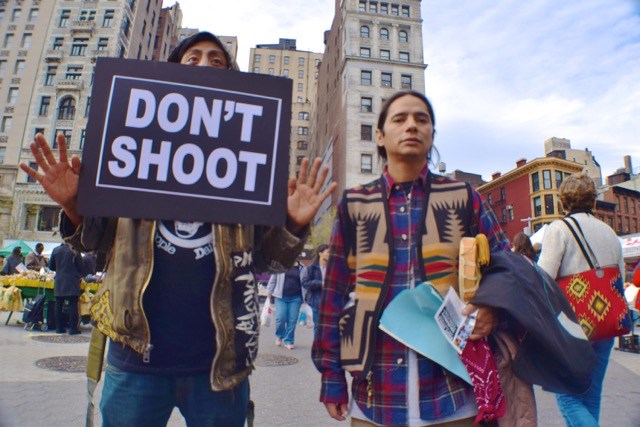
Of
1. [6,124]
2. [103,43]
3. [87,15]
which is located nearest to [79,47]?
[103,43]

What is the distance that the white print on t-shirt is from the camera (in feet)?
6.31

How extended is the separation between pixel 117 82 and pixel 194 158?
0.51 metres

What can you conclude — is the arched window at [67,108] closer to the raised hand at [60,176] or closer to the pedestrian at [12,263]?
the pedestrian at [12,263]

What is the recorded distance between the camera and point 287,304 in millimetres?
9117

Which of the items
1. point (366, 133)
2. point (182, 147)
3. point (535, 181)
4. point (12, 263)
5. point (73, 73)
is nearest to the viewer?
point (182, 147)

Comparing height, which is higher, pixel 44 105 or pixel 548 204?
pixel 44 105

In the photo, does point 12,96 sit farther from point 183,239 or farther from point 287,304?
point 183,239

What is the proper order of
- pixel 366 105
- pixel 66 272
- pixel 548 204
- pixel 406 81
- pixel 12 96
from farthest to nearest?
1. pixel 548 204
2. pixel 12 96
3. pixel 406 81
4. pixel 366 105
5. pixel 66 272

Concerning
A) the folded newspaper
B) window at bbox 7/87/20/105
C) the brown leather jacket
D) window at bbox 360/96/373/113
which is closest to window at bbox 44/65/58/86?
window at bbox 7/87/20/105

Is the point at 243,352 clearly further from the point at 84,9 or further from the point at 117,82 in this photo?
the point at 84,9

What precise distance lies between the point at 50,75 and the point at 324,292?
187 feet

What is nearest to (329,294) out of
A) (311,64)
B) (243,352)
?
(243,352)

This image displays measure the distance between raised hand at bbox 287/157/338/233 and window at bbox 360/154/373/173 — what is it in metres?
42.6

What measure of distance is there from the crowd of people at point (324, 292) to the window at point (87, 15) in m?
57.0
